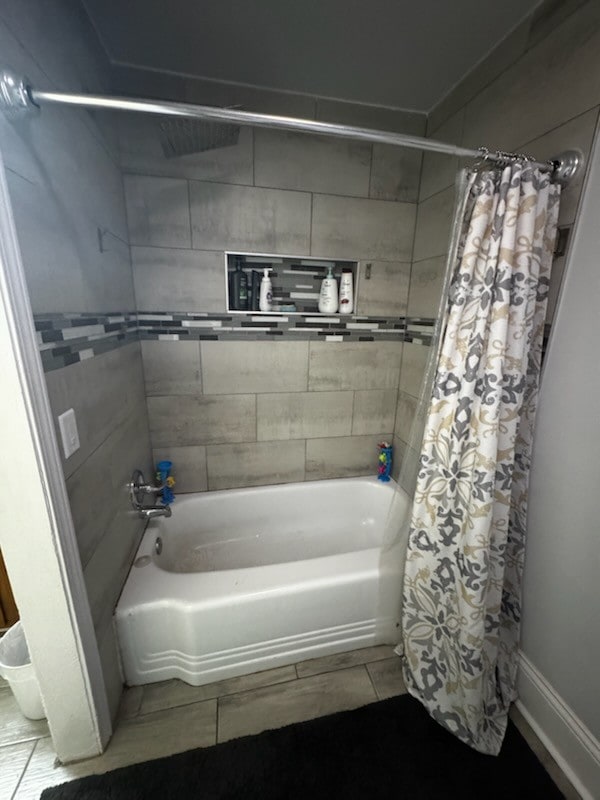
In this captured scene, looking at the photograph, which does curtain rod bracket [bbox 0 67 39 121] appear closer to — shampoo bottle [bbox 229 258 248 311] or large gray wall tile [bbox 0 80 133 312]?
large gray wall tile [bbox 0 80 133 312]

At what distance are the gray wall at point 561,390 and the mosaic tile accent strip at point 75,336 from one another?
150 centimetres

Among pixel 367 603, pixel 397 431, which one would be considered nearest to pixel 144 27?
pixel 397 431

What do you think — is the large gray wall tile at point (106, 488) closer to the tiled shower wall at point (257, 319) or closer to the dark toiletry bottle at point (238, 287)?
the tiled shower wall at point (257, 319)

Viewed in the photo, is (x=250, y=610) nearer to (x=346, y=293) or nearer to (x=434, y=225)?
(x=346, y=293)

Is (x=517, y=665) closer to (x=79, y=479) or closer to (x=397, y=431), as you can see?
(x=397, y=431)

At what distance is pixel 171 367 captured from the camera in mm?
1675

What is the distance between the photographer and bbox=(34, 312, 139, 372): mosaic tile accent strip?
2.64 feet

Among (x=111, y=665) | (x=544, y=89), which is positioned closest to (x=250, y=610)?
(x=111, y=665)

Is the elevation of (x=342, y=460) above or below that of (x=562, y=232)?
below

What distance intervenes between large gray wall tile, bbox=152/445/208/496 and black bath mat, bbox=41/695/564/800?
107 cm

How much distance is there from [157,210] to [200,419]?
41.1 inches

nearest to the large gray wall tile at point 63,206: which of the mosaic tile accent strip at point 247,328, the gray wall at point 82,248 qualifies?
the gray wall at point 82,248

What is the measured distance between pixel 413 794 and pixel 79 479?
1.40m

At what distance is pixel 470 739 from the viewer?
1080 millimetres
